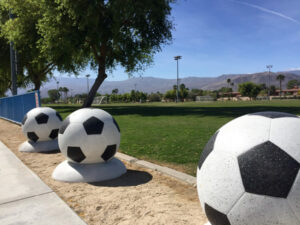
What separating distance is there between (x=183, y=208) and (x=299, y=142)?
1.93 meters

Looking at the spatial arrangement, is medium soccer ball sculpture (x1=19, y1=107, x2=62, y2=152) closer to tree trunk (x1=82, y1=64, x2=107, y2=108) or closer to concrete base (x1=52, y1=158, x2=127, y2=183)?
concrete base (x1=52, y1=158, x2=127, y2=183)

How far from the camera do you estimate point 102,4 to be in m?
19.9

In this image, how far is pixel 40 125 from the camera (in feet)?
23.5

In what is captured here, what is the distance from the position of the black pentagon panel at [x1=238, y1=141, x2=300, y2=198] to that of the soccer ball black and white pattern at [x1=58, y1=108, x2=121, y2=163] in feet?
10.5

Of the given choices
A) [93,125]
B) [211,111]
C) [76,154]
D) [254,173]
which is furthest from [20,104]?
[254,173]

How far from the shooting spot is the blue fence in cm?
1201

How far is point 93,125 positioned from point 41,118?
3250mm

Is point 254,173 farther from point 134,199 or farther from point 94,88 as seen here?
point 94,88

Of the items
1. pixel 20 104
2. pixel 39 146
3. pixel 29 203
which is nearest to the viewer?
pixel 29 203

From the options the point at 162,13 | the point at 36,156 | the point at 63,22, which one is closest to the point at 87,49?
the point at 63,22

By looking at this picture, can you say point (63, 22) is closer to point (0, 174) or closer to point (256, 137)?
point (0, 174)

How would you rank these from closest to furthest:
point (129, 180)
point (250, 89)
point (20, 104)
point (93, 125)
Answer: point (129, 180) → point (93, 125) → point (20, 104) → point (250, 89)

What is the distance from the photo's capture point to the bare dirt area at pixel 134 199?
123 inches

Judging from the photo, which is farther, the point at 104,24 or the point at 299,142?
the point at 104,24
